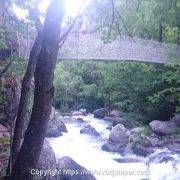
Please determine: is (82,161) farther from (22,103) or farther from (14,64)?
(22,103)

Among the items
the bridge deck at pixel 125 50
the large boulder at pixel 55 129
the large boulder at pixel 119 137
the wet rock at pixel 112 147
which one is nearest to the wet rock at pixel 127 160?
the wet rock at pixel 112 147

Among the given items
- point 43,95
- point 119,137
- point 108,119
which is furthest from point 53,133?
point 43,95

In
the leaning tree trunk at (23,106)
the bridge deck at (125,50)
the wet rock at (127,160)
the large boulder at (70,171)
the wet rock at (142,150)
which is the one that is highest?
the bridge deck at (125,50)

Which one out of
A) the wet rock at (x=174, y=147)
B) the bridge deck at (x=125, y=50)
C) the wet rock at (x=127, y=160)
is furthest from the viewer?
the bridge deck at (x=125, y=50)

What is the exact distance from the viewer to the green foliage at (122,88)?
10.5m

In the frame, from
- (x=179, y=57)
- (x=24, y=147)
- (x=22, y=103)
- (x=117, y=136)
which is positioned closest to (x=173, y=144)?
(x=117, y=136)

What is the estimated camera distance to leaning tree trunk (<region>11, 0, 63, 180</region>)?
2525 mm

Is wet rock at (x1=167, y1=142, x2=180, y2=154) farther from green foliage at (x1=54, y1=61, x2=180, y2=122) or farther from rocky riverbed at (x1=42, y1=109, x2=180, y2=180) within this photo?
green foliage at (x1=54, y1=61, x2=180, y2=122)

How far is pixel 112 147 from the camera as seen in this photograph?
26.3 ft

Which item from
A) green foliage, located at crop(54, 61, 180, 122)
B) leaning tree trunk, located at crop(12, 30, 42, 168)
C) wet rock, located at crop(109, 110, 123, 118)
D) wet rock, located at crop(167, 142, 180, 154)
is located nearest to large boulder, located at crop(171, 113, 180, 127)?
green foliage, located at crop(54, 61, 180, 122)

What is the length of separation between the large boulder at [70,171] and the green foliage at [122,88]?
518 centimetres

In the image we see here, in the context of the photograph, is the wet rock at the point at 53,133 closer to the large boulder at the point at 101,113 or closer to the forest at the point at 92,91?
the forest at the point at 92,91

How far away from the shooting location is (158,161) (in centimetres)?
690

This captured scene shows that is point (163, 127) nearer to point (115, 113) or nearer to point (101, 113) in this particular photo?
point (115, 113)
